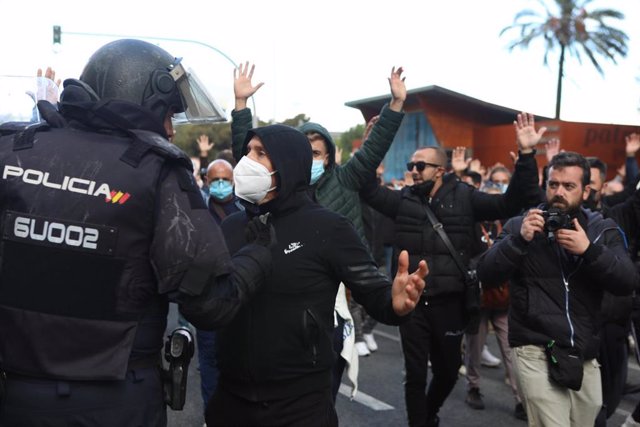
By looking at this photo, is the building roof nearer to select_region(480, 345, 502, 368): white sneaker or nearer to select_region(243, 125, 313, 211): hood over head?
select_region(480, 345, 502, 368): white sneaker

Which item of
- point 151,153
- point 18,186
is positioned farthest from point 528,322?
point 18,186

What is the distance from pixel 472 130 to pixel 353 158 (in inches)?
781

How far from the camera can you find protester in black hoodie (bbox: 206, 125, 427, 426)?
99.1 inches

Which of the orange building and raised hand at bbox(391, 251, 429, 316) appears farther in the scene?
the orange building

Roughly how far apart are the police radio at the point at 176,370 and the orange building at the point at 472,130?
18.0 m

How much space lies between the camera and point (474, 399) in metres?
5.68

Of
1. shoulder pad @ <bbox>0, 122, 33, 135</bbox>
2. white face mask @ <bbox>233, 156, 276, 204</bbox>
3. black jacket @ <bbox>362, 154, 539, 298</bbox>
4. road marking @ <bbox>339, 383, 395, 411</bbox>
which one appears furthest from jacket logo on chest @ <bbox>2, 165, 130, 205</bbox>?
road marking @ <bbox>339, 383, 395, 411</bbox>

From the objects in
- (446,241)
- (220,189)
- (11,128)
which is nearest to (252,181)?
(11,128)

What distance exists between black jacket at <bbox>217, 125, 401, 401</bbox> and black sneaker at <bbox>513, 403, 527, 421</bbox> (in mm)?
3247

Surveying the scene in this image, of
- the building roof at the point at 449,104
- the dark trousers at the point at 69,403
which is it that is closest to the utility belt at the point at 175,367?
the dark trousers at the point at 69,403

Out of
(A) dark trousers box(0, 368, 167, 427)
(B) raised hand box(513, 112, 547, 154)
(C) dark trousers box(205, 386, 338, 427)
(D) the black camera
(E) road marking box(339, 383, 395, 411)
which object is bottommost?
(E) road marking box(339, 383, 395, 411)

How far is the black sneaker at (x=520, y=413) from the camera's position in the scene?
5359mm

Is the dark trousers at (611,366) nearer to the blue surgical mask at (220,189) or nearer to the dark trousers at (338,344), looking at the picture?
the dark trousers at (338,344)

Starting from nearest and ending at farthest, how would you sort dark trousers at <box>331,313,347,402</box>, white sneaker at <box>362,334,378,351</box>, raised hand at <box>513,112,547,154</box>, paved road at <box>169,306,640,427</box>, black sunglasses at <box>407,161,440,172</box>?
dark trousers at <box>331,313,347,402</box>
raised hand at <box>513,112,547,154</box>
black sunglasses at <box>407,161,440,172</box>
paved road at <box>169,306,640,427</box>
white sneaker at <box>362,334,378,351</box>
